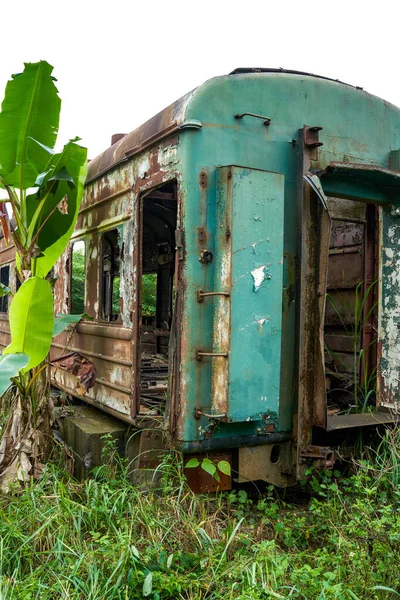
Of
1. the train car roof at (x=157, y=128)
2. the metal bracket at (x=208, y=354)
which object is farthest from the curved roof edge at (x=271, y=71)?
the metal bracket at (x=208, y=354)

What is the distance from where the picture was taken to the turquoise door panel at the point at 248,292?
12.6 feet

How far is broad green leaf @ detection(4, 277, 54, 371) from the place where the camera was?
405cm

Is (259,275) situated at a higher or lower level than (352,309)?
higher

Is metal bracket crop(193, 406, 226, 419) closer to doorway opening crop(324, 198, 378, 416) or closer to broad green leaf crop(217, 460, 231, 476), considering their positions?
broad green leaf crop(217, 460, 231, 476)

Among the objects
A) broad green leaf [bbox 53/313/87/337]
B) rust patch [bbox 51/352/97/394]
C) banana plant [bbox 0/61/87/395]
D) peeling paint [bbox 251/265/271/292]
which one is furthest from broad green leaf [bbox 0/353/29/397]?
peeling paint [bbox 251/265/271/292]

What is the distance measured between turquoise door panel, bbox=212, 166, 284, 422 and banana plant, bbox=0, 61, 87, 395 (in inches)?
49.8

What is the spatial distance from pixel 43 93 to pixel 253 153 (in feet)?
5.44

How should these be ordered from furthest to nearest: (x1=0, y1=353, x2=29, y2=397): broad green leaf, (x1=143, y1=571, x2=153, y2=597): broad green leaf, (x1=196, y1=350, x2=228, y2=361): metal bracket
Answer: (x1=196, y1=350, x2=228, y2=361): metal bracket, (x1=0, y1=353, x2=29, y2=397): broad green leaf, (x1=143, y1=571, x2=153, y2=597): broad green leaf

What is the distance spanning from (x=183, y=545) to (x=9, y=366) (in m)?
1.58

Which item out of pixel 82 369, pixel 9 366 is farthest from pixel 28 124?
pixel 82 369

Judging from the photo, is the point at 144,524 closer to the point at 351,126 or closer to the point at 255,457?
the point at 255,457

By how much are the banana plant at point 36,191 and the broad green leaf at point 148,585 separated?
1599mm

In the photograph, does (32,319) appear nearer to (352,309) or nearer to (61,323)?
(61,323)

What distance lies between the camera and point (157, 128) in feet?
14.4
